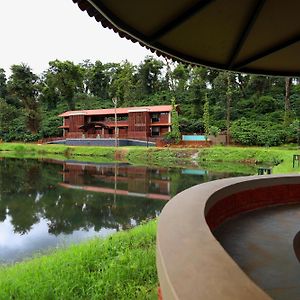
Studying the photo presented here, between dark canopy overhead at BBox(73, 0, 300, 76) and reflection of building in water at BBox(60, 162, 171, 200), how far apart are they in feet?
42.0

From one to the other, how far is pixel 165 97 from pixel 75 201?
134 feet

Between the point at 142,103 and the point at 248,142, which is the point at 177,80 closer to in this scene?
the point at 142,103

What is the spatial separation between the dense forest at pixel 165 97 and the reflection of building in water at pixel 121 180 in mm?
14442

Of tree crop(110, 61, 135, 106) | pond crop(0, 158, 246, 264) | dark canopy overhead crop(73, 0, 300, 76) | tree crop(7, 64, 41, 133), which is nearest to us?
dark canopy overhead crop(73, 0, 300, 76)

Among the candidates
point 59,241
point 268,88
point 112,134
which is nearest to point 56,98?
point 112,134

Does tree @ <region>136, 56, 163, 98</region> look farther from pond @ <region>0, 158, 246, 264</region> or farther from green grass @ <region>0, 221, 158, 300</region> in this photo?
green grass @ <region>0, 221, 158, 300</region>

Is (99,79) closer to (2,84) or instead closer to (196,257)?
(2,84)

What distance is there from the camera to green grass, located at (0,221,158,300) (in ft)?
17.7

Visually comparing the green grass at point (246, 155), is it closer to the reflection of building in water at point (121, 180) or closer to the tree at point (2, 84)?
the reflection of building in water at point (121, 180)

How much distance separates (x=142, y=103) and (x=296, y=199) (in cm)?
4840

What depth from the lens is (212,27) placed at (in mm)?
3484

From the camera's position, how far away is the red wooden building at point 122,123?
4241 centimetres

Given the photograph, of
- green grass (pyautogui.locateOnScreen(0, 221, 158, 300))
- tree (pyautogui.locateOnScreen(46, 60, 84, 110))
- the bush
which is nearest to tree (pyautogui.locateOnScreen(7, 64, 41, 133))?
tree (pyautogui.locateOnScreen(46, 60, 84, 110))

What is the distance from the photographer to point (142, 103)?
53906 millimetres
